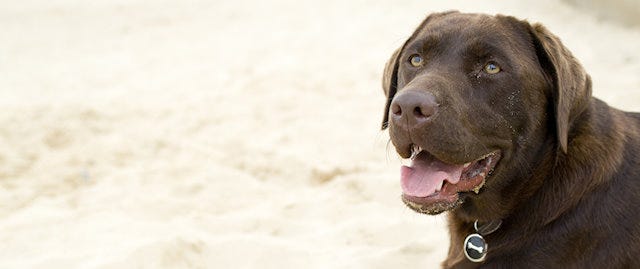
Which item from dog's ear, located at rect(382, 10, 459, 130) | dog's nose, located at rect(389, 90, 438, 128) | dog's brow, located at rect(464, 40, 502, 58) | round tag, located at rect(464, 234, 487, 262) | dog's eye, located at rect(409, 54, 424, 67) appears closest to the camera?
dog's nose, located at rect(389, 90, 438, 128)

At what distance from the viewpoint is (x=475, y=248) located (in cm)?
351

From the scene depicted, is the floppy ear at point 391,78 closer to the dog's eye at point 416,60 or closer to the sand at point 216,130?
the dog's eye at point 416,60

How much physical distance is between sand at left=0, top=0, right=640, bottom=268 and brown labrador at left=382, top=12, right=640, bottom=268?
40.8 inches

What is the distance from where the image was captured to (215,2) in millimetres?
10148

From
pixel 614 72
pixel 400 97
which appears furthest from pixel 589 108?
pixel 614 72


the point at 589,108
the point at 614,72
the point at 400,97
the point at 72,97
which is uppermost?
the point at 400,97

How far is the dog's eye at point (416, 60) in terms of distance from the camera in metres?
3.59

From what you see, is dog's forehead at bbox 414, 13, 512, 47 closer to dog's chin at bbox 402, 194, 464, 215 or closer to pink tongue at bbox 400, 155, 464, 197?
pink tongue at bbox 400, 155, 464, 197

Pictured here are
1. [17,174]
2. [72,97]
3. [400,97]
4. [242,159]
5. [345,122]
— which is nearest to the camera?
[400,97]

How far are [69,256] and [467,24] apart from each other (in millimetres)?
2540

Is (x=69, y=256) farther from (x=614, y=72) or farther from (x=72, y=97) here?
(x=614, y=72)

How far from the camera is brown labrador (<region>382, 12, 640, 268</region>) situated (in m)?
3.27

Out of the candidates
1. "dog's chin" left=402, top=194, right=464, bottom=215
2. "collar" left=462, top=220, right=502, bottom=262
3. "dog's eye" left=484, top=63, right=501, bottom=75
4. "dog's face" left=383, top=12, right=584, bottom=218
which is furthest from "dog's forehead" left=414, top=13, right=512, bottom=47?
"collar" left=462, top=220, right=502, bottom=262

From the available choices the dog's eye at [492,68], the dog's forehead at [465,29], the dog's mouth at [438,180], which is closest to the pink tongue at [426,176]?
the dog's mouth at [438,180]
